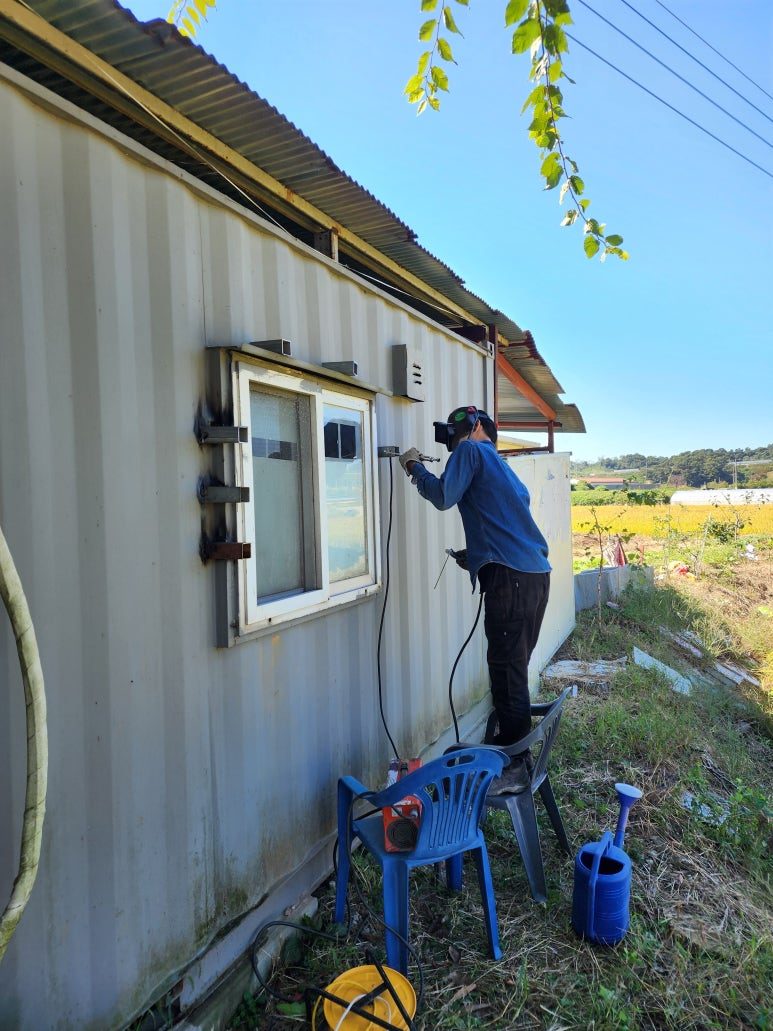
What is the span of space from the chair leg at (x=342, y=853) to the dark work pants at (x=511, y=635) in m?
0.98

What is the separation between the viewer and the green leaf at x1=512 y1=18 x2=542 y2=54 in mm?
2002

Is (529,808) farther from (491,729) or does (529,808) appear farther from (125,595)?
(125,595)

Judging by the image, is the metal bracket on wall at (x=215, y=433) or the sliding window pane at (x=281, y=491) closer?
the metal bracket on wall at (x=215, y=433)

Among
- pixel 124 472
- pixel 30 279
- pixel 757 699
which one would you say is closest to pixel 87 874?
pixel 124 472

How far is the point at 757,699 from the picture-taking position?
6328mm

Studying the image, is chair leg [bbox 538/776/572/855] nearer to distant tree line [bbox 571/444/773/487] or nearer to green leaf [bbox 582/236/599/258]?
green leaf [bbox 582/236/599/258]

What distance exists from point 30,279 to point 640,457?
318 ft

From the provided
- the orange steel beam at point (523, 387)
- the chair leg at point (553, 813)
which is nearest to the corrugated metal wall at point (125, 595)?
the chair leg at point (553, 813)

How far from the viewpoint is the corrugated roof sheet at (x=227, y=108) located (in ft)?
5.90

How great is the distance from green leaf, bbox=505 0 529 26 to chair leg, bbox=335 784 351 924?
274 cm

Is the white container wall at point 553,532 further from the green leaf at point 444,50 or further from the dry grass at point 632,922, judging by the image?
the green leaf at point 444,50

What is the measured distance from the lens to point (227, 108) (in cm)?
228

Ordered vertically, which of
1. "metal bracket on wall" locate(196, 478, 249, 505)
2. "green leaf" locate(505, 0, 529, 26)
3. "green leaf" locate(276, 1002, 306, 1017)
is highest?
"green leaf" locate(505, 0, 529, 26)

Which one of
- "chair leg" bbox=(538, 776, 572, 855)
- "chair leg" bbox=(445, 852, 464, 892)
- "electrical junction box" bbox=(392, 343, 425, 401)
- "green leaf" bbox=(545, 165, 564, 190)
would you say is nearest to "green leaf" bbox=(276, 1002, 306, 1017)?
"chair leg" bbox=(445, 852, 464, 892)
